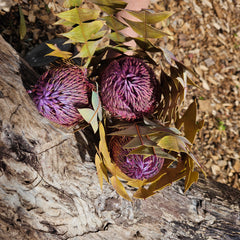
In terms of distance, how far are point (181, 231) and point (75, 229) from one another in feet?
1.09

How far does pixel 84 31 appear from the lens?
65cm

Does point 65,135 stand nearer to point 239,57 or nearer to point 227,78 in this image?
point 227,78

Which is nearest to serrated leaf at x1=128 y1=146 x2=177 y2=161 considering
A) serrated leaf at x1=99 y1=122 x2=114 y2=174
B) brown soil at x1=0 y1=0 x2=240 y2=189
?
serrated leaf at x1=99 y1=122 x2=114 y2=174

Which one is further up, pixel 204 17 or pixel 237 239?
pixel 204 17

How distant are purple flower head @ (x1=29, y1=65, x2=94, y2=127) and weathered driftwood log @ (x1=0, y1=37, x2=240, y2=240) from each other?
0.21 ft

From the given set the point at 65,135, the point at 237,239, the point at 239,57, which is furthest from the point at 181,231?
the point at 239,57

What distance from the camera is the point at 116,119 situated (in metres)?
0.74

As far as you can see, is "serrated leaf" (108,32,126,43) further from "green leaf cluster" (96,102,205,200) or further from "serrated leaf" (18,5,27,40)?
"serrated leaf" (18,5,27,40)

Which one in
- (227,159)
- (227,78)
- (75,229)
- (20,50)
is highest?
(20,50)

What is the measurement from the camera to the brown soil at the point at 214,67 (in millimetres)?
1606

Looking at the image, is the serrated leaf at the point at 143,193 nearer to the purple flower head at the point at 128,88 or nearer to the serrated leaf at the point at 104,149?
the serrated leaf at the point at 104,149

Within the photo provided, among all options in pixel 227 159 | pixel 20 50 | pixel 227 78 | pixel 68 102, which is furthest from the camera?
pixel 227 78

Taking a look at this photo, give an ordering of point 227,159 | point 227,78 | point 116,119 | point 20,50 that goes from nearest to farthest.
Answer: point 116,119, point 20,50, point 227,159, point 227,78

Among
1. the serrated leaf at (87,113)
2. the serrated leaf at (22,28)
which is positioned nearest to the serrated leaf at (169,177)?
the serrated leaf at (87,113)
